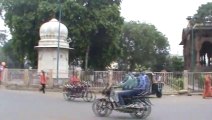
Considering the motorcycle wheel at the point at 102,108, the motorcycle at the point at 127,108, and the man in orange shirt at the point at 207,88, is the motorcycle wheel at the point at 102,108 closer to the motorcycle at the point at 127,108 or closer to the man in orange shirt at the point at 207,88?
the motorcycle at the point at 127,108

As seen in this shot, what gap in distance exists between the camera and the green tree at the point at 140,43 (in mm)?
75506

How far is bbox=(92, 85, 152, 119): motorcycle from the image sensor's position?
1457 centimetres

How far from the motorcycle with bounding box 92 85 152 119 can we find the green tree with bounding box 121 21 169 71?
193ft

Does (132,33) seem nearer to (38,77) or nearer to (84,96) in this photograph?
(38,77)

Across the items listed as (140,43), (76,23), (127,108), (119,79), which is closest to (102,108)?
(127,108)

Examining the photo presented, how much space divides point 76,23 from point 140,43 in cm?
3593

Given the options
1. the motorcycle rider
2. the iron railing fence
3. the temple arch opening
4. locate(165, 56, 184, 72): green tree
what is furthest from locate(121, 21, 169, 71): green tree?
the motorcycle rider

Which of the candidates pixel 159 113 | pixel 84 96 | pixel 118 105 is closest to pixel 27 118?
pixel 118 105

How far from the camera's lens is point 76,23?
135 ft

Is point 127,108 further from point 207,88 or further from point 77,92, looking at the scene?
point 207,88

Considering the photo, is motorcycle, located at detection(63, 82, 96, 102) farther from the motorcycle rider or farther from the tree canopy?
the tree canopy

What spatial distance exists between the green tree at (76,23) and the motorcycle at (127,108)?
25.7 meters

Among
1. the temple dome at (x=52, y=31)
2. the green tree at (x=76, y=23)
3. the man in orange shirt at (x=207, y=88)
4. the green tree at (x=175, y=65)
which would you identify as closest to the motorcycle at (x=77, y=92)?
the man in orange shirt at (x=207, y=88)

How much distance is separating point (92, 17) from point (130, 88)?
1097 inches
